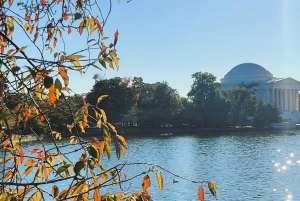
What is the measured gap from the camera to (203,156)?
2784cm

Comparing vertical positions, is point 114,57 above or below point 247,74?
below

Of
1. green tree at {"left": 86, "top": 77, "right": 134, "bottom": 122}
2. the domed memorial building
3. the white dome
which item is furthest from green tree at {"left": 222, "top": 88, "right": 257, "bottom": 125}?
the white dome

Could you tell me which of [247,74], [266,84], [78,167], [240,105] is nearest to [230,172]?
[78,167]

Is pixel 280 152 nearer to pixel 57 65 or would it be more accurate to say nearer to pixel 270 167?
pixel 270 167

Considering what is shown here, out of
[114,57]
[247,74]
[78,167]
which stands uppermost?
[247,74]

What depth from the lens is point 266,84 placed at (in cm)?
8556

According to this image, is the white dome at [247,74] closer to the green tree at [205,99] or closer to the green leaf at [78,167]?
the green tree at [205,99]

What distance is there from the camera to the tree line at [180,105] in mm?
55656

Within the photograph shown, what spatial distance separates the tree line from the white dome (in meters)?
22.6

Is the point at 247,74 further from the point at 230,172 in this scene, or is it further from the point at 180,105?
the point at 230,172

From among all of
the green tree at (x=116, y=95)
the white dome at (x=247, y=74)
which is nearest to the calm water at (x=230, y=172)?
the green tree at (x=116, y=95)

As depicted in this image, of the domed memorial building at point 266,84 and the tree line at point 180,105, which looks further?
the domed memorial building at point 266,84

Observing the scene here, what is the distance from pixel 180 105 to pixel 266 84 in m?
30.9

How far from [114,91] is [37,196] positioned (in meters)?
53.9
